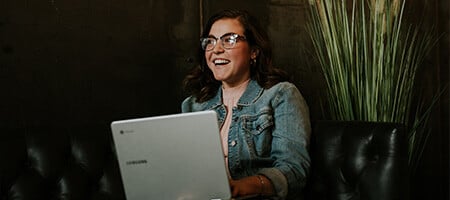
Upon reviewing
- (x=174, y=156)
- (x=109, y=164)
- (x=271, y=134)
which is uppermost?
(x=174, y=156)

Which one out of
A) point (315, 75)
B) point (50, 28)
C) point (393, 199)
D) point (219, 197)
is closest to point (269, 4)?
point (315, 75)

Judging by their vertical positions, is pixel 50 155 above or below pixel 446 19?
below

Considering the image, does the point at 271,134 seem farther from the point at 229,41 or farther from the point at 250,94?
the point at 229,41

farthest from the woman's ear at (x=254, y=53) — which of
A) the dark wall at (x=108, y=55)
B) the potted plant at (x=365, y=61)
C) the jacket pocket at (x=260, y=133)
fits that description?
the dark wall at (x=108, y=55)

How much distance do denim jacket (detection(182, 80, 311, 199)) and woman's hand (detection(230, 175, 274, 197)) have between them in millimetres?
99

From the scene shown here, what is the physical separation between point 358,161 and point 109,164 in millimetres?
881

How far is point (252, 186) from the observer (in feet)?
6.00

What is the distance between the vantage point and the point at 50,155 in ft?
6.89

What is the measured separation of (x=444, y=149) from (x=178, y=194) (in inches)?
92.4

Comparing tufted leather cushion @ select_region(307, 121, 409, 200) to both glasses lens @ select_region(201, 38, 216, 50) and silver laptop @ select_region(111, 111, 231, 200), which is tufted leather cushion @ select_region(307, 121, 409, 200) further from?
silver laptop @ select_region(111, 111, 231, 200)

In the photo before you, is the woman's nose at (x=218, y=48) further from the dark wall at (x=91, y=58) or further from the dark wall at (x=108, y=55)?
the dark wall at (x=91, y=58)

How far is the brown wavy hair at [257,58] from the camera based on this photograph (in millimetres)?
2229

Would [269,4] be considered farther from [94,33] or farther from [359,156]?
[359,156]

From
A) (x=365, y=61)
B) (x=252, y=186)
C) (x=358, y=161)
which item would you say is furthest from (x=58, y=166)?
(x=365, y=61)
